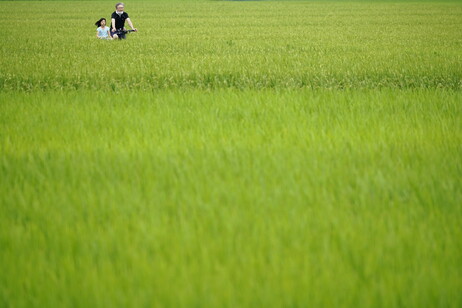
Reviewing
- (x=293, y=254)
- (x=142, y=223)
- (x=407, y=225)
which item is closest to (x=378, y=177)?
(x=407, y=225)

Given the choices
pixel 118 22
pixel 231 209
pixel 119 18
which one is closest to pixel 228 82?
pixel 231 209

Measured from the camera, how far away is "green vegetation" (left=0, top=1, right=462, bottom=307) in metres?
2.63

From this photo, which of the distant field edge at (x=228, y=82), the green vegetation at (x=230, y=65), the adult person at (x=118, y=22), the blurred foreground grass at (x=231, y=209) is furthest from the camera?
the adult person at (x=118, y=22)

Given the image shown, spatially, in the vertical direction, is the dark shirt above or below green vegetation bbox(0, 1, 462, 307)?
above

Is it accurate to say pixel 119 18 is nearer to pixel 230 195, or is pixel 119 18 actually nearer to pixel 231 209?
pixel 230 195

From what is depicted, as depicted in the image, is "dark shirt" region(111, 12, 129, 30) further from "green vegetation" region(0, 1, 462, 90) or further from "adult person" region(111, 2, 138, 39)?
"green vegetation" region(0, 1, 462, 90)

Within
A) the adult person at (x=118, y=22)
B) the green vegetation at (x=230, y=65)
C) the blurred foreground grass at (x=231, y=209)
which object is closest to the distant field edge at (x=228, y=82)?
the green vegetation at (x=230, y=65)

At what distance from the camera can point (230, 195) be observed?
3.75 meters

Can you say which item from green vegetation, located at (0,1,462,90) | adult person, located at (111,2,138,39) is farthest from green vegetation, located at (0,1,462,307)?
adult person, located at (111,2,138,39)

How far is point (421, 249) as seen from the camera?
2.97 metres

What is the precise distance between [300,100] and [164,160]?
2.94 metres

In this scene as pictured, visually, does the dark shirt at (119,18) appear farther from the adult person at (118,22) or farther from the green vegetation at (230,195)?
the green vegetation at (230,195)

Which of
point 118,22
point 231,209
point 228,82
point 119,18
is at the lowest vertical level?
point 228,82

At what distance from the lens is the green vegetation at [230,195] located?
2.63 m
